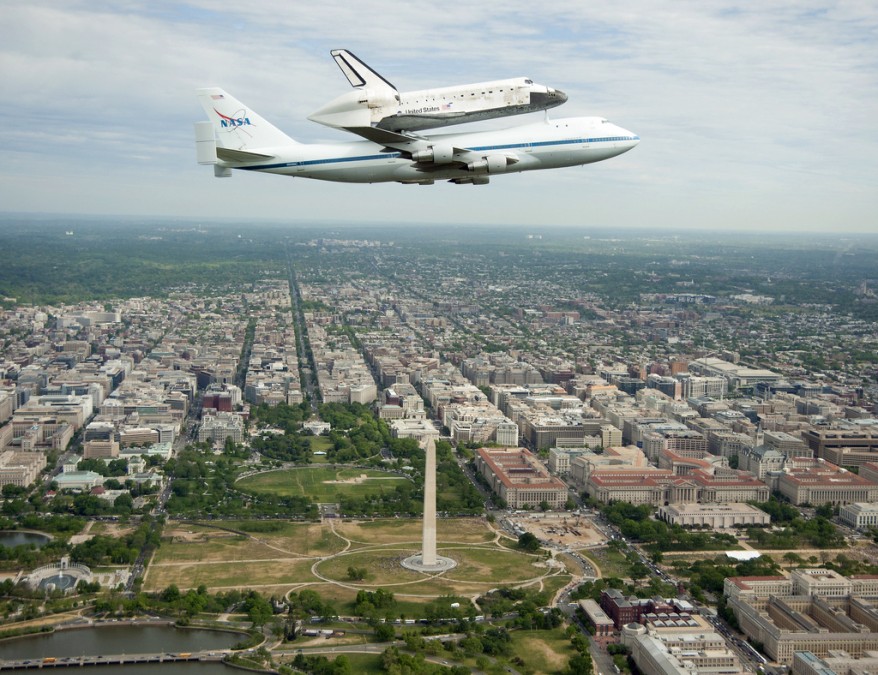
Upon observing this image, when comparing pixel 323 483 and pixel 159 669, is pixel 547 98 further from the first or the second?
pixel 323 483

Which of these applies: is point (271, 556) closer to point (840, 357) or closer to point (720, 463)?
point (720, 463)

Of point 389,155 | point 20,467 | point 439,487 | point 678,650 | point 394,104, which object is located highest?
point 394,104

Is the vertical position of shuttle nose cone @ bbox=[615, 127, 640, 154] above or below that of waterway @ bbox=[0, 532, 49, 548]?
above

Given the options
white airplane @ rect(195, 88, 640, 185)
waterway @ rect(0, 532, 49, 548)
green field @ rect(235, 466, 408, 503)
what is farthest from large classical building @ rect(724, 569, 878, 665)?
waterway @ rect(0, 532, 49, 548)

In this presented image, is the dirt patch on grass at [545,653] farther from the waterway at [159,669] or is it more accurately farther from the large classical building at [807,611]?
the waterway at [159,669]

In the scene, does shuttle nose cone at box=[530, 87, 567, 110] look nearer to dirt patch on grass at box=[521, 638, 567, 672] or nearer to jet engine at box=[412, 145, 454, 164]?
jet engine at box=[412, 145, 454, 164]

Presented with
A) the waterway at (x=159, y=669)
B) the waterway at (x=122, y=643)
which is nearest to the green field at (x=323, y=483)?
the waterway at (x=122, y=643)

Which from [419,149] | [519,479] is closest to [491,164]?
[419,149]
